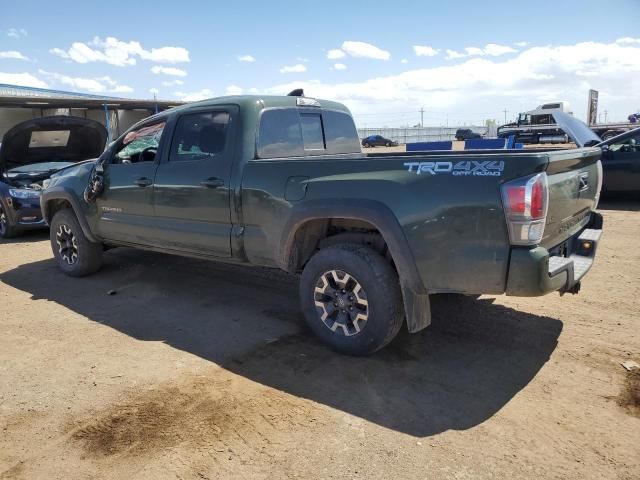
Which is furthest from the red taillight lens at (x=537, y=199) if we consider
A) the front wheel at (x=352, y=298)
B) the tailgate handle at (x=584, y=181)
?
the front wheel at (x=352, y=298)

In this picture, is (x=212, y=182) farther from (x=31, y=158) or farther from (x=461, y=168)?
(x=31, y=158)

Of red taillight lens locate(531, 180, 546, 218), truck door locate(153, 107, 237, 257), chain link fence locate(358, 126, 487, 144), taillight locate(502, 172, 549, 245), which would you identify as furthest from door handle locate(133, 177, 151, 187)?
chain link fence locate(358, 126, 487, 144)

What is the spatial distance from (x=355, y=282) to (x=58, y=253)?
454 cm

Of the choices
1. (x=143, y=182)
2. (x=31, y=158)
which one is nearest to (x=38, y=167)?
(x=31, y=158)

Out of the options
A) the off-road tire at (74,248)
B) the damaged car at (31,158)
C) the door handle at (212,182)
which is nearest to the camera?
the door handle at (212,182)

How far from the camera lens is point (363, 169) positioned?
3580mm

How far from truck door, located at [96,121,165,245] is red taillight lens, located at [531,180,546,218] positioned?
3.61 m

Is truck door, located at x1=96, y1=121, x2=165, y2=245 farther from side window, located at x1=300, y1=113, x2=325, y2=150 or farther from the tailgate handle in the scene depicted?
the tailgate handle

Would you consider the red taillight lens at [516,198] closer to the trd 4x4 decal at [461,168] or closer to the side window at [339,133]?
the trd 4x4 decal at [461,168]

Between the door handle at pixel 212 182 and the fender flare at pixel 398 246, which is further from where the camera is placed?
the door handle at pixel 212 182

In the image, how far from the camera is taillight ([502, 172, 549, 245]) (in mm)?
2975

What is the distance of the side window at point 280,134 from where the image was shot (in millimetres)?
4488

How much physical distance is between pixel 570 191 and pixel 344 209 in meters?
1.59

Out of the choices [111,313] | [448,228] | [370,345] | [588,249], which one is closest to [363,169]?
[448,228]
